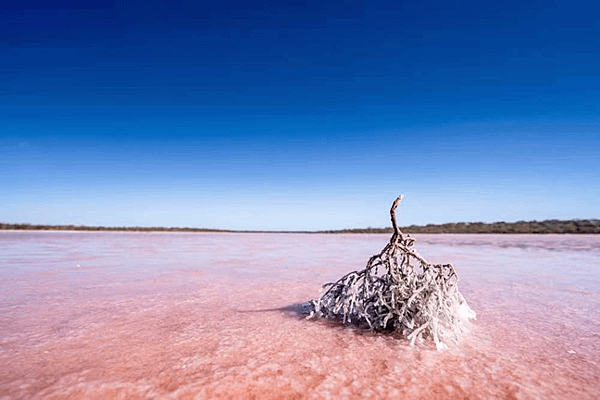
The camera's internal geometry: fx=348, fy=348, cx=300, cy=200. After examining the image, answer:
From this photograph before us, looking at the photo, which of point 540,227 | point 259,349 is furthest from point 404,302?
point 540,227

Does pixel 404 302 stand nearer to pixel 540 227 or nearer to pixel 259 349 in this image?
pixel 259 349

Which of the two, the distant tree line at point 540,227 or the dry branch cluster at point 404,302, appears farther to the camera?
the distant tree line at point 540,227

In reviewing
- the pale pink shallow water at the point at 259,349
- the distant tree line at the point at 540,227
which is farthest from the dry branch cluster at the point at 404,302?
the distant tree line at the point at 540,227

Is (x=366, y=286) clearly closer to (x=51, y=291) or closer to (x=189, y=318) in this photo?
(x=189, y=318)

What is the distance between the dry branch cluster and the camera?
106 inches

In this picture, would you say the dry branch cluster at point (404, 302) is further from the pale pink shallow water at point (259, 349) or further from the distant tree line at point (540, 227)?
the distant tree line at point (540, 227)

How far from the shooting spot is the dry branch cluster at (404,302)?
2.69m

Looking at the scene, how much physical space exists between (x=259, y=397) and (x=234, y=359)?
505 mm

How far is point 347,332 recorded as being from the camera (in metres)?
2.82

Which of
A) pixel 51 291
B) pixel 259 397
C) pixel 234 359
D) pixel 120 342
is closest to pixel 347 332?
pixel 234 359

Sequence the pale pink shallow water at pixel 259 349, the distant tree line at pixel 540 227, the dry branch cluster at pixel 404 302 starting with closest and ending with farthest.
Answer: the pale pink shallow water at pixel 259 349 → the dry branch cluster at pixel 404 302 → the distant tree line at pixel 540 227

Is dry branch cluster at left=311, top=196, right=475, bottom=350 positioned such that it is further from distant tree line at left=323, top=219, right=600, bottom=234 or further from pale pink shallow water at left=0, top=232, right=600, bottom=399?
distant tree line at left=323, top=219, right=600, bottom=234

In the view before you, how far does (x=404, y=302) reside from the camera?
279 cm

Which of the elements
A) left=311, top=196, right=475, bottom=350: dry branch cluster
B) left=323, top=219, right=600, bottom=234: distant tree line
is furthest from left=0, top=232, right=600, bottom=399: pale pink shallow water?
left=323, top=219, right=600, bottom=234: distant tree line
